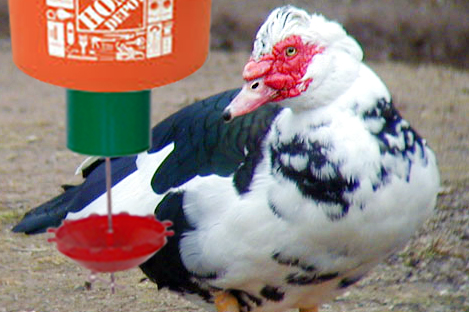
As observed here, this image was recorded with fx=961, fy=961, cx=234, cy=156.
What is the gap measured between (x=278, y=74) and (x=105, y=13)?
0.54 metres

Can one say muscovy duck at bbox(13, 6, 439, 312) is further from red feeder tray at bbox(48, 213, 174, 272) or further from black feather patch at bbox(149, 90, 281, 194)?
red feeder tray at bbox(48, 213, 174, 272)

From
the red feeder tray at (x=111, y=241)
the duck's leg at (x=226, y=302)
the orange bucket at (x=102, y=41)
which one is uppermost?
the orange bucket at (x=102, y=41)

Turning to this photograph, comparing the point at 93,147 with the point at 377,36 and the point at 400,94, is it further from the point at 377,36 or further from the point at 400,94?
the point at 377,36

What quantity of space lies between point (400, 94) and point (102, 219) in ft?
10.3

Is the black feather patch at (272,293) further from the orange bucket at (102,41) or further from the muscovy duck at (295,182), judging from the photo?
the orange bucket at (102,41)

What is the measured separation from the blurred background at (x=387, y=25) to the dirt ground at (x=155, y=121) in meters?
0.14

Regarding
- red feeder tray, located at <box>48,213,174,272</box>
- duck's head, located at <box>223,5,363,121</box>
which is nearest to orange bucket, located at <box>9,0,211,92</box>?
red feeder tray, located at <box>48,213,174,272</box>

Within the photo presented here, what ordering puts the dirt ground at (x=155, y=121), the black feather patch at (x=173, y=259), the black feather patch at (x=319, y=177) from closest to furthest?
the black feather patch at (x=319, y=177)
the black feather patch at (x=173, y=259)
the dirt ground at (x=155, y=121)

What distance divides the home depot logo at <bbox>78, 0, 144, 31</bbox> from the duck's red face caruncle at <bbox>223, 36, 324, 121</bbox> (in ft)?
1.54

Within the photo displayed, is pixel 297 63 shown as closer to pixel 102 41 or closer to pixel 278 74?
pixel 278 74

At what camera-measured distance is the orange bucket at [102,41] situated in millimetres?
1487

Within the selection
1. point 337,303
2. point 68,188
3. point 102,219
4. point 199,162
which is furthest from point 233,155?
point 337,303

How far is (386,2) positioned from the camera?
215 inches

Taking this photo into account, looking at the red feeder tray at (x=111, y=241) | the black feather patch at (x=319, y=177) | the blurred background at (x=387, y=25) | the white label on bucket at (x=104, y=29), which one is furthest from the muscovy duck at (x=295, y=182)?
the blurred background at (x=387, y=25)
